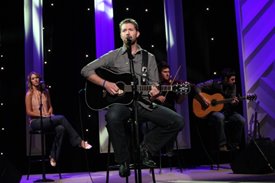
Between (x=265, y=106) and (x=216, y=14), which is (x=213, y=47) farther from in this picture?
→ (x=265, y=106)

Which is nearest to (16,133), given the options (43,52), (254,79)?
(43,52)

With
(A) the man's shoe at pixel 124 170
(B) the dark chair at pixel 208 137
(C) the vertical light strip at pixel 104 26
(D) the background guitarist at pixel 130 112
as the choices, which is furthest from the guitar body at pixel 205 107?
(A) the man's shoe at pixel 124 170

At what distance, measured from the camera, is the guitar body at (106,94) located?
12.8 ft

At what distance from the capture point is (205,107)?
20.1ft

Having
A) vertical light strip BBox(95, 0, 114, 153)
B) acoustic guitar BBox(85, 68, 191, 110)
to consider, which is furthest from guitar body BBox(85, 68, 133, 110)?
vertical light strip BBox(95, 0, 114, 153)

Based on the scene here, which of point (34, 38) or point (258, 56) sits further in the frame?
point (258, 56)

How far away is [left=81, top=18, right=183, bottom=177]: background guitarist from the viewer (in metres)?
3.80

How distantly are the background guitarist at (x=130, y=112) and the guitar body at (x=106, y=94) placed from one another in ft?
0.15

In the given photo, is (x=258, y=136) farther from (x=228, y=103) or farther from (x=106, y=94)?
(x=106, y=94)

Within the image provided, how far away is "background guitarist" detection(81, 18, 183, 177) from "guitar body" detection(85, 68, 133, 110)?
0.05 metres

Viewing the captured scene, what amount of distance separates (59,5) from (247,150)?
3.68 m

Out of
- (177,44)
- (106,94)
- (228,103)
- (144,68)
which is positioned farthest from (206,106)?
(106,94)

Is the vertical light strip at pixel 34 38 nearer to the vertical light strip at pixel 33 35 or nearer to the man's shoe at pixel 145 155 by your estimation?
the vertical light strip at pixel 33 35

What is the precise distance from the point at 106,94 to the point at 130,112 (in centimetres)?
30
